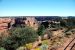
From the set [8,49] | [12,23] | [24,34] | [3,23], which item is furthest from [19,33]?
[12,23]

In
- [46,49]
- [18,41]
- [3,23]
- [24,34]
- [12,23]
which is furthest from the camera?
[12,23]

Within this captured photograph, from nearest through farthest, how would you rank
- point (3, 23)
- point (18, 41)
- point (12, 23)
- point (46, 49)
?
point (46, 49) → point (18, 41) → point (3, 23) → point (12, 23)

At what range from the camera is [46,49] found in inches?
516

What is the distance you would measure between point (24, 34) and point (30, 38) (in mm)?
1467

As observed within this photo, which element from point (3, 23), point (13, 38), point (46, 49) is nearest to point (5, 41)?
point (13, 38)

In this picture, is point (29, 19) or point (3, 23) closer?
point (3, 23)

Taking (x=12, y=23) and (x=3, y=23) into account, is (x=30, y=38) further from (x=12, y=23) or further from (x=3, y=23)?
(x=12, y=23)

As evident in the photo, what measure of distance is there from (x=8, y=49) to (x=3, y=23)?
42.1 meters

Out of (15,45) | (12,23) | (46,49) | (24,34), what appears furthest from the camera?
(12,23)

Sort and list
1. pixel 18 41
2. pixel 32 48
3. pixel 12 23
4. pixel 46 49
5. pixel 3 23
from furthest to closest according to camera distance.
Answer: pixel 12 23 < pixel 3 23 < pixel 18 41 < pixel 32 48 < pixel 46 49

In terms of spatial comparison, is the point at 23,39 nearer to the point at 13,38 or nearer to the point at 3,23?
the point at 13,38

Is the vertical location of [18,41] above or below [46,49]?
below

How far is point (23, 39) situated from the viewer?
2347 centimetres

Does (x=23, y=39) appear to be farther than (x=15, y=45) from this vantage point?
Yes
